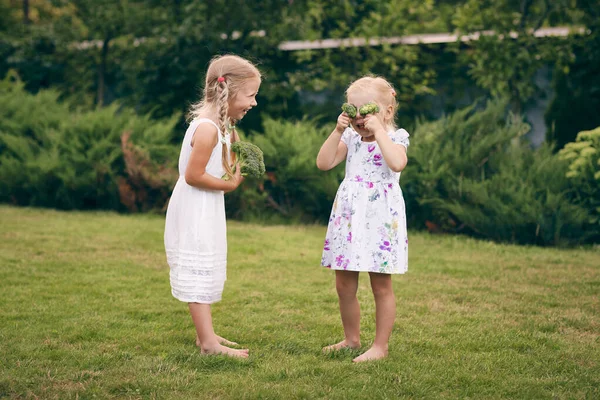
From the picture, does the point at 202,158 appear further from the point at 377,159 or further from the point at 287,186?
the point at 287,186

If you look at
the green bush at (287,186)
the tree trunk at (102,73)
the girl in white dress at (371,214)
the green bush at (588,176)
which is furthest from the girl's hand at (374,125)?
the tree trunk at (102,73)

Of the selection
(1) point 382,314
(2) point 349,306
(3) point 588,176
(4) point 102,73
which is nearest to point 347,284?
(2) point 349,306

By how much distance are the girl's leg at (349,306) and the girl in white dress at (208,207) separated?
23.4 inches

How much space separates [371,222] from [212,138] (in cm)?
97

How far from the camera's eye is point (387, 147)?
3.91 m

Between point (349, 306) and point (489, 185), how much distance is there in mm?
4857

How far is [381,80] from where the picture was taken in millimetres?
4129

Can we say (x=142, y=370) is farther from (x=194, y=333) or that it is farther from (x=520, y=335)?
(x=520, y=335)

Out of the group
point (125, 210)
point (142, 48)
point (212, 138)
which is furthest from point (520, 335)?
point (142, 48)

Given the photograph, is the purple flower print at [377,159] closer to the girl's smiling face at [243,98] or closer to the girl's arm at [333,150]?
the girl's arm at [333,150]

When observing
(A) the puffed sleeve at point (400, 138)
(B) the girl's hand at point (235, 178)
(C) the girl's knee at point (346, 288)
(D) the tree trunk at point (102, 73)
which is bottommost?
(C) the girl's knee at point (346, 288)

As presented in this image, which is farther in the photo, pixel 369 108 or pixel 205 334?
pixel 205 334

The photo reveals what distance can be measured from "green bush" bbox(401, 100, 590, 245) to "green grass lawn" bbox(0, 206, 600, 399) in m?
0.55

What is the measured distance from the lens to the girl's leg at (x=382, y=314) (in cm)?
406
